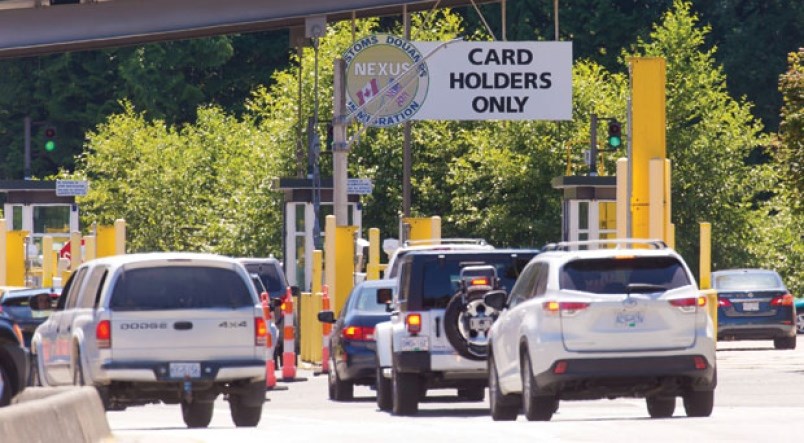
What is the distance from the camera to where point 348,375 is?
28.0 m

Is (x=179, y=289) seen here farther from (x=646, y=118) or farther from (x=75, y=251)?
(x=75, y=251)

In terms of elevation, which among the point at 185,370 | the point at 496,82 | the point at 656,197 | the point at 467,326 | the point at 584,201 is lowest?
the point at 185,370

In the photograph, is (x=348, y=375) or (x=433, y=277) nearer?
(x=433, y=277)

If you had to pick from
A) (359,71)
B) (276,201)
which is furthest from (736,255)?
(359,71)

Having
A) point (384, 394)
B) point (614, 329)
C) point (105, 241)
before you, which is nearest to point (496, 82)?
point (105, 241)

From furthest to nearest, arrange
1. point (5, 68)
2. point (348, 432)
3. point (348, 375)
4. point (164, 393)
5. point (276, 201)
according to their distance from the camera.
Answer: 1. point (5, 68)
2. point (276, 201)
3. point (348, 375)
4. point (164, 393)
5. point (348, 432)

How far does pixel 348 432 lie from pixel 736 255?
49.6 metres

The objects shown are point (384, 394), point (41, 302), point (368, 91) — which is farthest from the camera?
point (368, 91)

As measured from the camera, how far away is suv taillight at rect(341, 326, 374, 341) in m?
27.9

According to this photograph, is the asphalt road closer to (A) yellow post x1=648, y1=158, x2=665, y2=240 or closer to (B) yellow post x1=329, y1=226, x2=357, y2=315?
(A) yellow post x1=648, y1=158, x2=665, y2=240

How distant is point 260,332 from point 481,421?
248 centimetres

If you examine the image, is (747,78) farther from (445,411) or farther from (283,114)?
(445,411)

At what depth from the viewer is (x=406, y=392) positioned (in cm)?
2450

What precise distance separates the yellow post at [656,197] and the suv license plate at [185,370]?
1337cm
